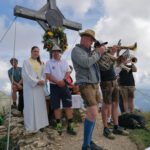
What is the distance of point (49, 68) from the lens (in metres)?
8.73

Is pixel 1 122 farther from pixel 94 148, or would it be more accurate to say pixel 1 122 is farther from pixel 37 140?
pixel 94 148

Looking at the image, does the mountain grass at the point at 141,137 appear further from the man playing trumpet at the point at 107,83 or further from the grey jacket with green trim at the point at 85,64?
the grey jacket with green trim at the point at 85,64

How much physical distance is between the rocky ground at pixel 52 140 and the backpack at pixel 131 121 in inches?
32.6

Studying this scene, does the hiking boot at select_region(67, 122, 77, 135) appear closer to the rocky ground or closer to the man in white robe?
the rocky ground

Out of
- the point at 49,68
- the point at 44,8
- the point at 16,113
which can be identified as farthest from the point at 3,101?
the point at 49,68

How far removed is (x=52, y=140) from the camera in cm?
834

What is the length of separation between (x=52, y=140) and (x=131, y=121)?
224 cm

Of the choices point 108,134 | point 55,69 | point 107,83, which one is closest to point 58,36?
→ point 55,69

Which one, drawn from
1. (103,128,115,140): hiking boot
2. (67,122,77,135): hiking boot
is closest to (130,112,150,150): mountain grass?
(103,128,115,140): hiking boot

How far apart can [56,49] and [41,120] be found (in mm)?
1647

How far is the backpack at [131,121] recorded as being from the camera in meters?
9.58

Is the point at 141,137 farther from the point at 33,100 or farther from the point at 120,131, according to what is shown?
the point at 33,100

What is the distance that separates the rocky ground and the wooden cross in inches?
130

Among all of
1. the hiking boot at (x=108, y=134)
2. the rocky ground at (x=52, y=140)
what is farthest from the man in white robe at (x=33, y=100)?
the hiking boot at (x=108, y=134)
